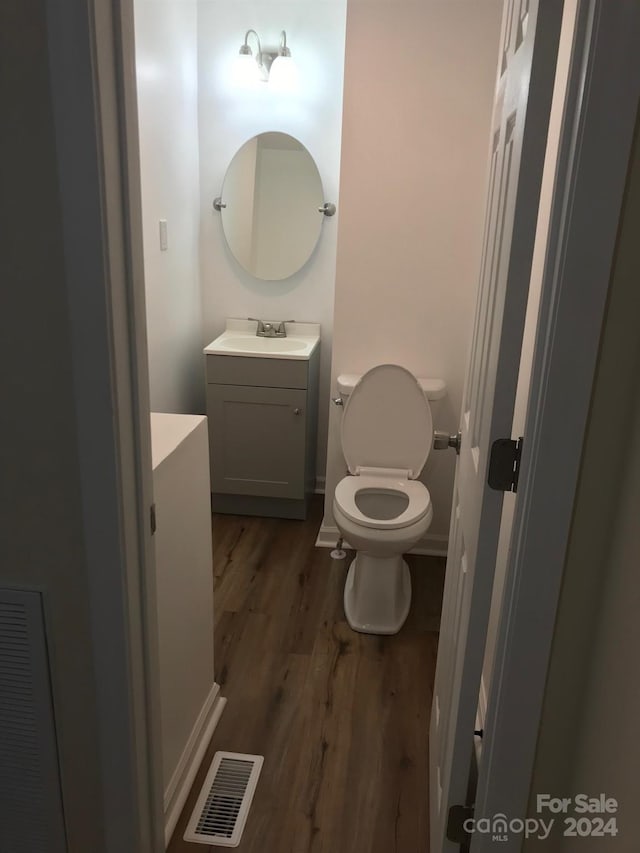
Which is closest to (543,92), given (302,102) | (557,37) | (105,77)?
(557,37)

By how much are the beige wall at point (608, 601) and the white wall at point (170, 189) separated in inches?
80.1

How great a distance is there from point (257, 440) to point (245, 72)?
168 cm

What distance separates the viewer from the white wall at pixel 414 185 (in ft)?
8.45

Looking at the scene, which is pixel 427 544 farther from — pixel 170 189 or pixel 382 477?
pixel 170 189

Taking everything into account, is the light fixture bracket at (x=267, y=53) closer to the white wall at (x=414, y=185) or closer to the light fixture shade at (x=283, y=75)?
the light fixture shade at (x=283, y=75)

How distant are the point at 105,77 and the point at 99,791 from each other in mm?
1289

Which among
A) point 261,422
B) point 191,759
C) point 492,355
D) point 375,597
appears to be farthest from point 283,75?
point 191,759

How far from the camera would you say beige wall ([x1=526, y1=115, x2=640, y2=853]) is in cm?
99

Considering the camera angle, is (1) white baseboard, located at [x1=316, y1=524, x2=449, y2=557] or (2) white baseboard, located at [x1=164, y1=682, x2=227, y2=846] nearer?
(2) white baseboard, located at [x1=164, y1=682, x2=227, y2=846]

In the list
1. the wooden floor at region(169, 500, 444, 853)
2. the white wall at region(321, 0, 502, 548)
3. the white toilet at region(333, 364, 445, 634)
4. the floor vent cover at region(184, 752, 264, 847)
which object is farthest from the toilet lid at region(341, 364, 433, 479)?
the floor vent cover at region(184, 752, 264, 847)

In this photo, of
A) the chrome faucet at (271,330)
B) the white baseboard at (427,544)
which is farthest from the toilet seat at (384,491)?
the chrome faucet at (271,330)

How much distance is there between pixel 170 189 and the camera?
9.72 ft

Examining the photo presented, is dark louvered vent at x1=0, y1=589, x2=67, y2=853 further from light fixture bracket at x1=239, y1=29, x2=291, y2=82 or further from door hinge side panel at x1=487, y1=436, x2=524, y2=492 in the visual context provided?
light fixture bracket at x1=239, y1=29, x2=291, y2=82

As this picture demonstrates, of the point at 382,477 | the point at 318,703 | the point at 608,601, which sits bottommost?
the point at 318,703
